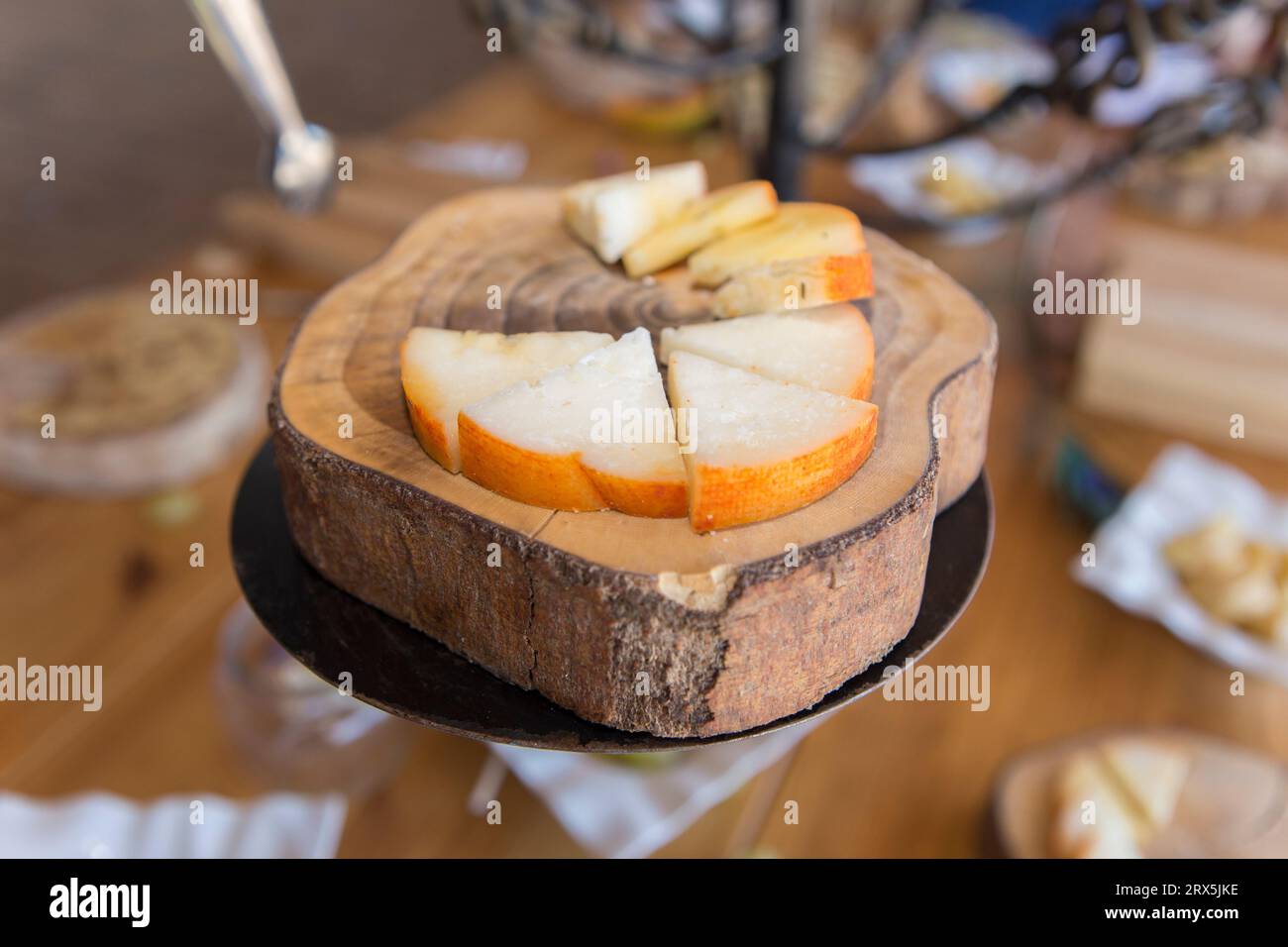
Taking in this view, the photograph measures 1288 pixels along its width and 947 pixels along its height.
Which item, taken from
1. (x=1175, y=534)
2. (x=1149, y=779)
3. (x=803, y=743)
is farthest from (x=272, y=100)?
(x=1175, y=534)

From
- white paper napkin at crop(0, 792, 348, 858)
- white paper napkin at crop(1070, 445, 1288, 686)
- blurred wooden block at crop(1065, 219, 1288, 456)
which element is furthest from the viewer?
blurred wooden block at crop(1065, 219, 1288, 456)

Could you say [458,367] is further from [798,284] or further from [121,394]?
[121,394]

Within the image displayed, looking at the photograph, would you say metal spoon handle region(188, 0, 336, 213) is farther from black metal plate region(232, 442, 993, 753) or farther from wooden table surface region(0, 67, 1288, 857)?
wooden table surface region(0, 67, 1288, 857)

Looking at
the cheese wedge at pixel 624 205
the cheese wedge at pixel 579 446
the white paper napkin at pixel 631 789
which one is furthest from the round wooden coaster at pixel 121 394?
the cheese wedge at pixel 579 446

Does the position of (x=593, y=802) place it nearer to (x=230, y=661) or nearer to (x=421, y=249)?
(x=230, y=661)

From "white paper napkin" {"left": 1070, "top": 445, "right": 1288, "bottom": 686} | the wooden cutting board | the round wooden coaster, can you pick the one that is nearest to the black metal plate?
the wooden cutting board

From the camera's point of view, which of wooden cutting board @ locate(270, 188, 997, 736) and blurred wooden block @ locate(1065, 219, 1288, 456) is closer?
wooden cutting board @ locate(270, 188, 997, 736)
